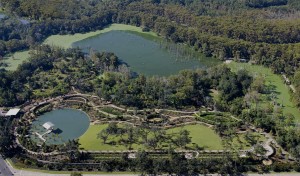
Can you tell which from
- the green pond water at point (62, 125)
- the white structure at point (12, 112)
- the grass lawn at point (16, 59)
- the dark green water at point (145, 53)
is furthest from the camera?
the dark green water at point (145, 53)

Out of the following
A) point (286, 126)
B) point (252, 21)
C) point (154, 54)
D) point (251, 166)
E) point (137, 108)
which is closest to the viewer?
point (251, 166)

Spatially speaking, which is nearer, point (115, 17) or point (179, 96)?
point (179, 96)

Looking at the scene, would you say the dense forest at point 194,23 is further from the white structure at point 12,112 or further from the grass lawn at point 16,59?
the white structure at point 12,112

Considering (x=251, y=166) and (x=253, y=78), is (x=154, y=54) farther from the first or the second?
(x=251, y=166)

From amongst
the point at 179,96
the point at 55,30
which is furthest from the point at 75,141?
the point at 55,30

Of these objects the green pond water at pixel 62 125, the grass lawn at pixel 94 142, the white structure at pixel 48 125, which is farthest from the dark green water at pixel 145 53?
the white structure at pixel 48 125

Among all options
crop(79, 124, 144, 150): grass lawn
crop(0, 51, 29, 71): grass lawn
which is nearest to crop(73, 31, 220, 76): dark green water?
crop(0, 51, 29, 71): grass lawn

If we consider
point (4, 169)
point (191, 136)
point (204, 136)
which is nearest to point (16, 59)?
point (4, 169)

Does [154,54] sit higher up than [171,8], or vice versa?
[171,8]
